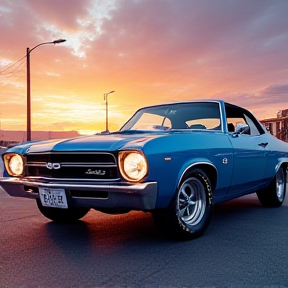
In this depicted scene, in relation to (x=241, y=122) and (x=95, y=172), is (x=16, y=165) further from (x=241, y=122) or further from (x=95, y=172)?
(x=241, y=122)

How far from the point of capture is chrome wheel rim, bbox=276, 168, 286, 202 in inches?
255

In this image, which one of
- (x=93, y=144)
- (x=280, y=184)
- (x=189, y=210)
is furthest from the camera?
(x=280, y=184)

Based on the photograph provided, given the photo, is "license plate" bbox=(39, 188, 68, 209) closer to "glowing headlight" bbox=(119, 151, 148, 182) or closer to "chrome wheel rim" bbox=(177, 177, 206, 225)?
"glowing headlight" bbox=(119, 151, 148, 182)

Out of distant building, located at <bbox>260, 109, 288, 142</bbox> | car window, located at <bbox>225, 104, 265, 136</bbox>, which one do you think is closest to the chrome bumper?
car window, located at <bbox>225, 104, 265, 136</bbox>

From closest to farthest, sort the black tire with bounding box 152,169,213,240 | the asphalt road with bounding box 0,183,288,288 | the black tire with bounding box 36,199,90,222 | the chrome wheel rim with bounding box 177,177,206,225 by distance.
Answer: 1. the asphalt road with bounding box 0,183,288,288
2. the black tire with bounding box 152,169,213,240
3. the chrome wheel rim with bounding box 177,177,206,225
4. the black tire with bounding box 36,199,90,222

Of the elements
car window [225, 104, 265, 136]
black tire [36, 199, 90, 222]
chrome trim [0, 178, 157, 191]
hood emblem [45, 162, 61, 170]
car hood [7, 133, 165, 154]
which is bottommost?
black tire [36, 199, 90, 222]

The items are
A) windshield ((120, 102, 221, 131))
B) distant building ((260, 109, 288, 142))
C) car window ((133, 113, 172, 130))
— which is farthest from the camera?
distant building ((260, 109, 288, 142))

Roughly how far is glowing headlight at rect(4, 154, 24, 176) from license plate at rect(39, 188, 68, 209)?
512mm

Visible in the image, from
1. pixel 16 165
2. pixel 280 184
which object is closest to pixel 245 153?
pixel 280 184

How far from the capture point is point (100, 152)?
150 inches

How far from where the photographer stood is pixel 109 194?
12.3ft

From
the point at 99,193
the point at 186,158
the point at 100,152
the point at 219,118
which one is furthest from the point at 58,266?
the point at 219,118

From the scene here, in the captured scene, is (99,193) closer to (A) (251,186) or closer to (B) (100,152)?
(B) (100,152)

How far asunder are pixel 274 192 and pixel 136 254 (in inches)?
133
